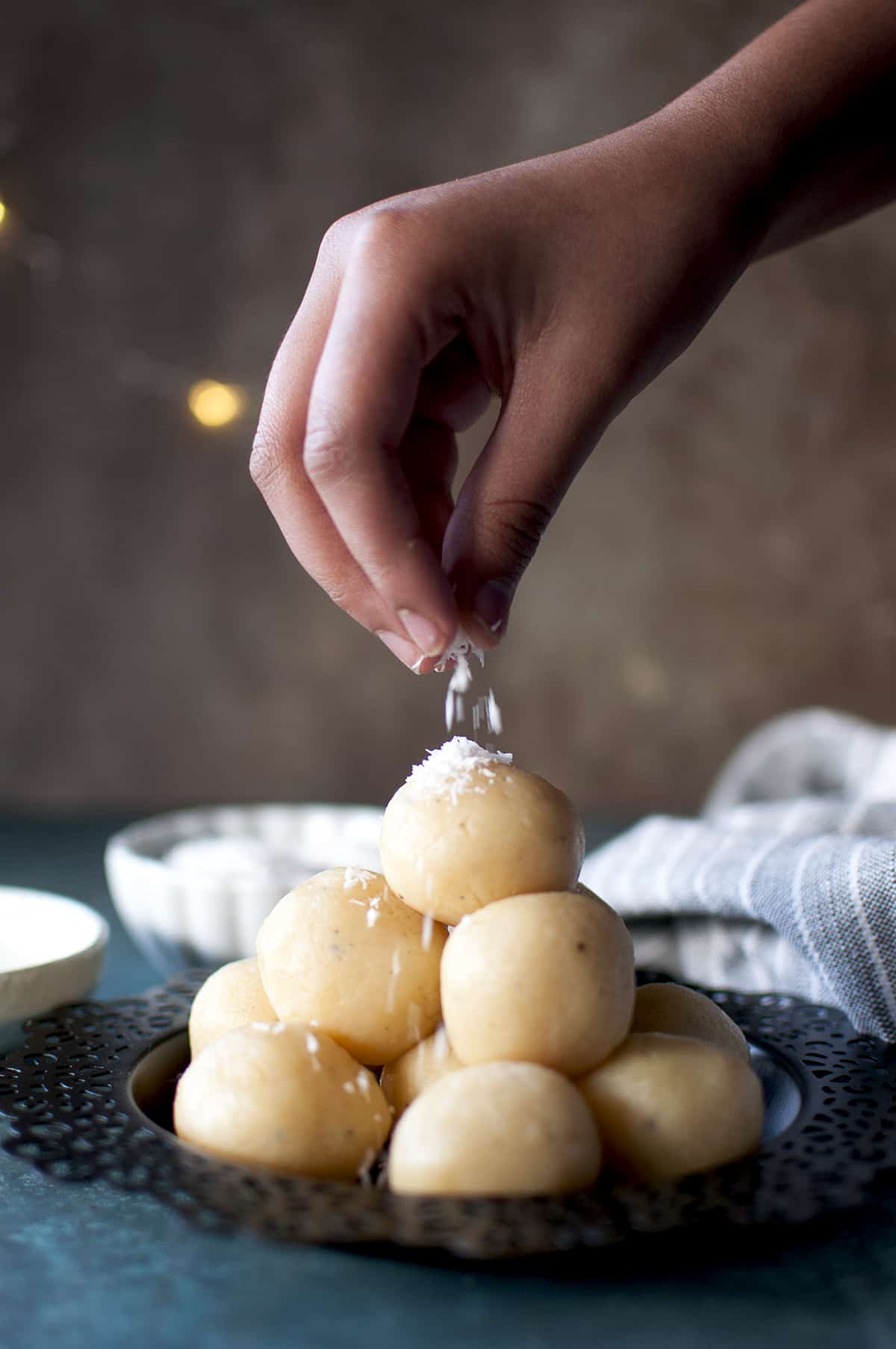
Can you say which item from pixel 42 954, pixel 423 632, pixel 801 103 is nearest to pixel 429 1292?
pixel 423 632

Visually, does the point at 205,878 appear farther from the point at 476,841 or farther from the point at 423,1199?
the point at 423,1199

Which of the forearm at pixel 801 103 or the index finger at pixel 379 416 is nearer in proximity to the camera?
the index finger at pixel 379 416

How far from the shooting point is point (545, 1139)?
0.51 metres

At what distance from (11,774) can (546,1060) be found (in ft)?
6.26

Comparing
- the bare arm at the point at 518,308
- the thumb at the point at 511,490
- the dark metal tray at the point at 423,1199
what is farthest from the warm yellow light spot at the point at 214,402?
the dark metal tray at the point at 423,1199

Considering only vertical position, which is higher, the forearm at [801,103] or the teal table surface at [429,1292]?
the forearm at [801,103]

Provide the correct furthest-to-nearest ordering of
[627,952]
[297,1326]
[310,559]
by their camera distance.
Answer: [310,559] → [627,952] → [297,1326]

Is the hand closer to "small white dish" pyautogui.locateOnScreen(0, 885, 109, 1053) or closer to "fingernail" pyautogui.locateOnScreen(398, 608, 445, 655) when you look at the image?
"fingernail" pyautogui.locateOnScreen(398, 608, 445, 655)

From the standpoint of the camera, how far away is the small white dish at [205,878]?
39.2 inches

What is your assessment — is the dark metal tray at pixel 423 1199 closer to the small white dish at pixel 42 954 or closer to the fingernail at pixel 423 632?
the small white dish at pixel 42 954

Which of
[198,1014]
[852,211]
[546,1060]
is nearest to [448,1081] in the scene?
[546,1060]

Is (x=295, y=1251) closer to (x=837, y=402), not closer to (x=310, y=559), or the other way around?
(x=310, y=559)

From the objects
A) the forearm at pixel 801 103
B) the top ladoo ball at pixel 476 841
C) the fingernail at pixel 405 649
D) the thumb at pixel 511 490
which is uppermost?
the forearm at pixel 801 103

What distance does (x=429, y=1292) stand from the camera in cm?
52
